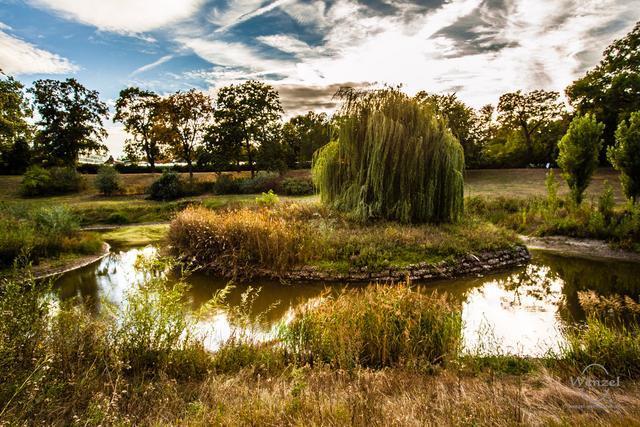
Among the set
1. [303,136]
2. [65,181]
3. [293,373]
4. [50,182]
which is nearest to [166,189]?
[65,181]

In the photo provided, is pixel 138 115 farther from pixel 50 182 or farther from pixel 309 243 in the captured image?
pixel 309 243

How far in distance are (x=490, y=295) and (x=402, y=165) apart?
6.11 m

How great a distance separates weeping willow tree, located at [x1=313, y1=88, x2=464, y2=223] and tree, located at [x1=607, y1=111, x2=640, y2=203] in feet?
17.5

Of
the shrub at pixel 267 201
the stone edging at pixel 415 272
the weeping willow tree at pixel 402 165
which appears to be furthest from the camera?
the shrub at pixel 267 201

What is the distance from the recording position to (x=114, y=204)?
2286cm

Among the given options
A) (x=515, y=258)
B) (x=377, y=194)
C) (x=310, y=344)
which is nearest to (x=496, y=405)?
(x=310, y=344)

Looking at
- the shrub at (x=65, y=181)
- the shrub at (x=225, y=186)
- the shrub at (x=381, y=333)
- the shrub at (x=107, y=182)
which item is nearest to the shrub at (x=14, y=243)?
the shrub at (x=381, y=333)

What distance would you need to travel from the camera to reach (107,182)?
27859 millimetres

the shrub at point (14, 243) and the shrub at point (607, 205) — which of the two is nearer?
the shrub at point (14, 243)

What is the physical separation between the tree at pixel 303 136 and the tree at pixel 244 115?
703 cm

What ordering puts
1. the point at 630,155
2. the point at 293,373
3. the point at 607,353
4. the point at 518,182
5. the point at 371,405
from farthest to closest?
the point at 518,182 < the point at 630,155 < the point at 607,353 < the point at 293,373 < the point at 371,405

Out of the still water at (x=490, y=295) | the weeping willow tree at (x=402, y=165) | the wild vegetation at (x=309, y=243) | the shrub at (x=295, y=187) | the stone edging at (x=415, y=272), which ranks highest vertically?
the weeping willow tree at (x=402, y=165)

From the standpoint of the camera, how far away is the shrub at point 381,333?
4691mm

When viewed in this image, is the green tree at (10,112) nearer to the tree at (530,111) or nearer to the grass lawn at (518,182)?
the grass lawn at (518,182)
